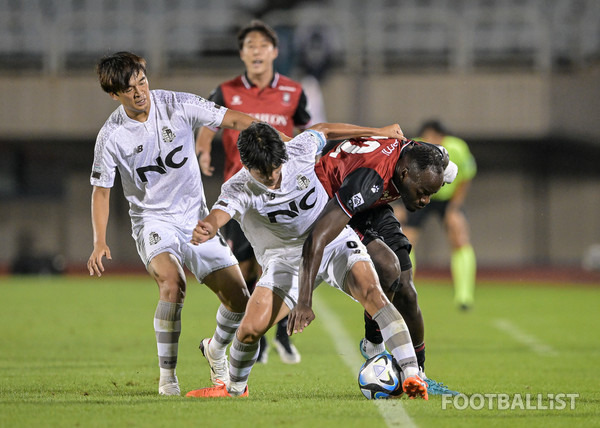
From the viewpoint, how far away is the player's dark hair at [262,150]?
16.3 ft

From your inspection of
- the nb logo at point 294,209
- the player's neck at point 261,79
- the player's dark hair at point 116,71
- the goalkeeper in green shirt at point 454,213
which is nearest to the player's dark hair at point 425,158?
the nb logo at point 294,209

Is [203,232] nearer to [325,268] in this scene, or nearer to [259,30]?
[325,268]

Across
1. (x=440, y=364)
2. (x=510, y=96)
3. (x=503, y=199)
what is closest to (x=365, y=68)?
(x=510, y=96)

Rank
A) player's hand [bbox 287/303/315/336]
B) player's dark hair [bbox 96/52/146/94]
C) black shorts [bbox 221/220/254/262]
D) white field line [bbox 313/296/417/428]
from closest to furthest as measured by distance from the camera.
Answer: white field line [bbox 313/296/417/428], player's hand [bbox 287/303/315/336], player's dark hair [bbox 96/52/146/94], black shorts [bbox 221/220/254/262]

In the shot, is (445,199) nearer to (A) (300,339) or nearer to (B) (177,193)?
(A) (300,339)

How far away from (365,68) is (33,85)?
6.57 metres

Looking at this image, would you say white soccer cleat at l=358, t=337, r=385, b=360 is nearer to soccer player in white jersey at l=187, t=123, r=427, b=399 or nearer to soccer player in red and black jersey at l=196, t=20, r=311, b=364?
soccer player in white jersey at l=187, t=123, r=427, b=399

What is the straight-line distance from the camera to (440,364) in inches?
279

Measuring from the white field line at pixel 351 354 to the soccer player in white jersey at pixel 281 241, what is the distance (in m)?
0.17

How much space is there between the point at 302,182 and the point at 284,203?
159 mm

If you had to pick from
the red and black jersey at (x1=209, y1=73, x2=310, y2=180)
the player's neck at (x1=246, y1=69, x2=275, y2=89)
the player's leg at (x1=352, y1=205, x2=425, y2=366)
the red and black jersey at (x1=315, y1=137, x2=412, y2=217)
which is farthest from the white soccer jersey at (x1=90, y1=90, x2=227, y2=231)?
the player's neck at (x1=246, y1=69, x2=275, y2=89)

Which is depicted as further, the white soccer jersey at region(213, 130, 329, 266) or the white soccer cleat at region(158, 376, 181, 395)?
the white soccer cleat at region(158, 376, 181, 395)

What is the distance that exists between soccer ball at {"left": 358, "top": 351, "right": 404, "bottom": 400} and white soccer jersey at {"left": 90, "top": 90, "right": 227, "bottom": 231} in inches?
53.0

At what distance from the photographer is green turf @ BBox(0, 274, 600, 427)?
15.3 feet
